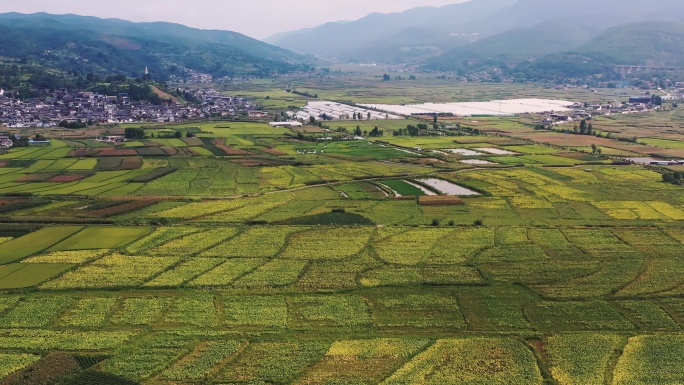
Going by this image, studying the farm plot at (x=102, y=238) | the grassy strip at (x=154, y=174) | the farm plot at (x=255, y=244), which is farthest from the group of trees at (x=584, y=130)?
the farm plot at (x=102, y=238)

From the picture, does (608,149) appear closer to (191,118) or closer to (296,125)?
(296,125)

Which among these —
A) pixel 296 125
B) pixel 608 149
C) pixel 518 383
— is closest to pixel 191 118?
pixel 296 125

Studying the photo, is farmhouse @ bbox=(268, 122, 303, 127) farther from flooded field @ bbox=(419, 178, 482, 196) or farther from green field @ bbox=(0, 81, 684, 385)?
flooded field @ bbox=(419, 178, 482, 196)

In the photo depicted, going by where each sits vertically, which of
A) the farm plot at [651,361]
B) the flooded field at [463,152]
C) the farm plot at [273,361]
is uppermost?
the flooded field at [463,152]

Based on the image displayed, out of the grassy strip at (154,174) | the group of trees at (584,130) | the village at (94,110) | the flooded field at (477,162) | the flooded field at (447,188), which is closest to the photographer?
the flooded field at (447,188)

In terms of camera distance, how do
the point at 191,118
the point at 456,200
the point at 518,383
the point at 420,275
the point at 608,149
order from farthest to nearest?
the point at 191,118, the point at 608,149, the point at 456,200, the point at 420,275, the point at 518,383

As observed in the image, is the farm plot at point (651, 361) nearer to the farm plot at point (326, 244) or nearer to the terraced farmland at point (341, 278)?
the terraced farmland at point (341, 278)

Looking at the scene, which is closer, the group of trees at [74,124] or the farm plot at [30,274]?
the farm plot at [30,274]
